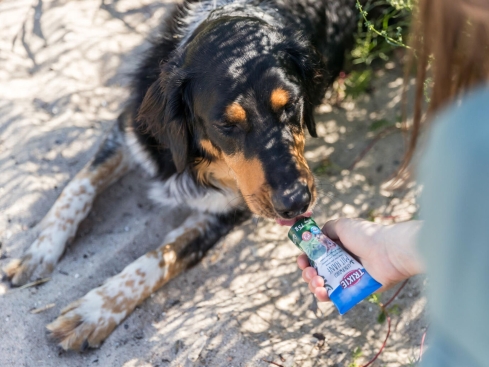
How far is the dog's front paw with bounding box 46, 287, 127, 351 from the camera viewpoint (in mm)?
3037

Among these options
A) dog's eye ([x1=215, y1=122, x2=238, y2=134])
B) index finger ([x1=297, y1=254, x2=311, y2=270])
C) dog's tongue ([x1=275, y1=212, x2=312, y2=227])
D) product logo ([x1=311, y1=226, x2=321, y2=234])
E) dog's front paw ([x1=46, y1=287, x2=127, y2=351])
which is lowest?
dog's front paw ([x1=46, y1=287, x2=127, y2=351])

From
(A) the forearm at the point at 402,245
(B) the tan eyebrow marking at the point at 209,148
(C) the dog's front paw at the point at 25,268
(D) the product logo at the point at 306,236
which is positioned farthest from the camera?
(C) the dog's front paw at the point at 25,268

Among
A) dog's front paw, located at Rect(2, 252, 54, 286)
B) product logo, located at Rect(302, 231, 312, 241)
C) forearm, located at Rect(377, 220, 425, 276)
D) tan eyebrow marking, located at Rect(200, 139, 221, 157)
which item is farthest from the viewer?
dog's front paw, located at Rect(2, 252, 54, 286)

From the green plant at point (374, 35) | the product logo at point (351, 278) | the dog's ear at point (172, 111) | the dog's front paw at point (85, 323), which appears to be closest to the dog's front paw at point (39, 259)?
the dog's front paw at point (85, 323)

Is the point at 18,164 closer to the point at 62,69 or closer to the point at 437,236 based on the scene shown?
the point at 62,69

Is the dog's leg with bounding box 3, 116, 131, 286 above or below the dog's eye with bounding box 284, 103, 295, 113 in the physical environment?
below

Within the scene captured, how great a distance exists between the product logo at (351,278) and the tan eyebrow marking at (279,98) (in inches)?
39.9

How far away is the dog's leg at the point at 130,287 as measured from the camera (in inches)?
121

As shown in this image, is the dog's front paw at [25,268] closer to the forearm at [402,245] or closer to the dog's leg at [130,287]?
the dog's leg at [130,287]

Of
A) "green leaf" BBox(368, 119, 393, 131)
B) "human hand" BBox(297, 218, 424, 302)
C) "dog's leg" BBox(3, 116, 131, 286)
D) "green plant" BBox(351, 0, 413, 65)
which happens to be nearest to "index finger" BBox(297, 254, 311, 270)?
"human hand" BBox(297, 218, 424, 302)

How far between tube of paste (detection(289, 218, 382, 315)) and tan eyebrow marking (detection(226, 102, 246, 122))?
0.68 metres

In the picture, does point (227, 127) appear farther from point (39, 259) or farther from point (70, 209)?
point (39, 259)

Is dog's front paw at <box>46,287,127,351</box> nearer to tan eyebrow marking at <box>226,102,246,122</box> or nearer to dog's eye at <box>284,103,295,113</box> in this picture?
tan eyebrow marking at <box>226,102,246,122</box>

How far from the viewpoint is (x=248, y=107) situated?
2.86 meters
